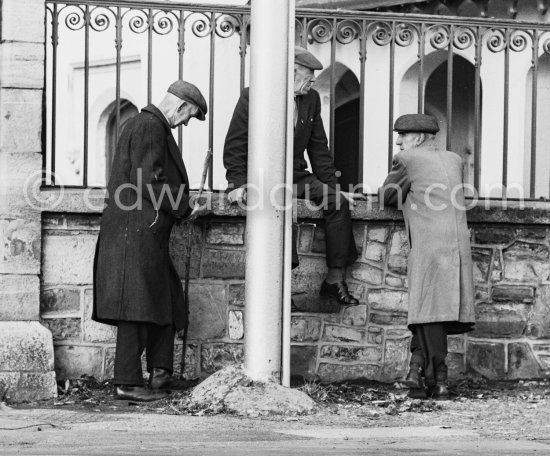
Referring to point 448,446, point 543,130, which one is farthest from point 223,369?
point 543,130

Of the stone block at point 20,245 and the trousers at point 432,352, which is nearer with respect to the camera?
the trousers at point 432,352

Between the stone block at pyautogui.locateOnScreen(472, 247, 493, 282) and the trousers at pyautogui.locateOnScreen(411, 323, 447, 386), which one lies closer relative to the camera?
the trousers at pyautogui.locateOnScreen(411, 323, 447, 386)

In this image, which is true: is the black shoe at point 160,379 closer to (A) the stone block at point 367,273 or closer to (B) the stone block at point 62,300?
(B) the stone block at point 62,300

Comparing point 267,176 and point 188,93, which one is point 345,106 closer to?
point 188,93

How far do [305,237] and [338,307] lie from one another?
0.50m

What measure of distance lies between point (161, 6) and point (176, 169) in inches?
48.8

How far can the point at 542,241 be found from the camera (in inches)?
430

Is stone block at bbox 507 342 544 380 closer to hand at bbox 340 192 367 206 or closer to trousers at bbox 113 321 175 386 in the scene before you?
hand at bbox 340 192 367 206

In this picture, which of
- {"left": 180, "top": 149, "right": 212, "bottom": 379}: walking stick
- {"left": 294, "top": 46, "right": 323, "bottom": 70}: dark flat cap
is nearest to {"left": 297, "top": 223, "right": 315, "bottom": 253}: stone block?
{"left": 180, "top": 149, "right": 212, "bottom": 379}: walking stick

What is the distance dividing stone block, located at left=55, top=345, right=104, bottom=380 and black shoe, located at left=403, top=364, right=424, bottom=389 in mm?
1922

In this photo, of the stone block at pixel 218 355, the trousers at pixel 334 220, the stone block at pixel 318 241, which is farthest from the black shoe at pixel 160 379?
the stone block at pixel 318 241

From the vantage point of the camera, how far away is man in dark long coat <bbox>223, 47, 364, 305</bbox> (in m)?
10.3

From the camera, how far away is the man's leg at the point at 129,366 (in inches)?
380

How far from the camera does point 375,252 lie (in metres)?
10.7
